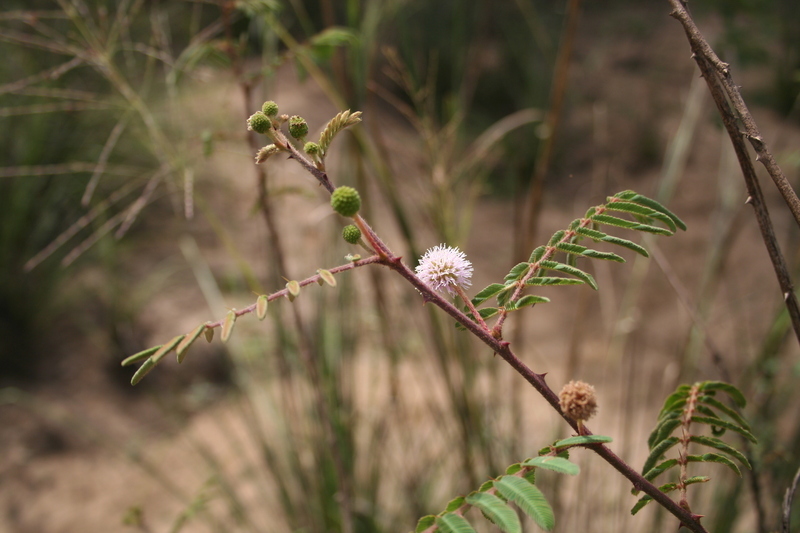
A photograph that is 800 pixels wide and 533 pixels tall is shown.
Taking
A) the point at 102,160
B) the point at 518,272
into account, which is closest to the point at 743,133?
the point at 518,272

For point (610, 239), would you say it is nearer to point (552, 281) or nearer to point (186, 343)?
point (552, 281)

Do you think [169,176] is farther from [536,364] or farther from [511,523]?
[536,364]

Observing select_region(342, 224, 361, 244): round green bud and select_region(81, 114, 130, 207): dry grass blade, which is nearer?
select_region(342, 224, 361, 244): round green bud

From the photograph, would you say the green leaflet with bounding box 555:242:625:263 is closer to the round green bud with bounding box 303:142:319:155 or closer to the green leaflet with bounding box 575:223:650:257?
the green leaflet with bounding box 575:223:650:257

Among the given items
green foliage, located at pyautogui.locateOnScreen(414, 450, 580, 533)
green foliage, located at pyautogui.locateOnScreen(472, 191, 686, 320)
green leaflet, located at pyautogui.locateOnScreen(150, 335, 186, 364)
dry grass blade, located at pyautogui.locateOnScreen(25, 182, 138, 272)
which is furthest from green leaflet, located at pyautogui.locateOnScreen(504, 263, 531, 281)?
dry grass blade, located at pyautogui.locateOnScreen(25, 182, 138, 272)

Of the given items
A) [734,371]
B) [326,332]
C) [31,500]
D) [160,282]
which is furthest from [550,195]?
[31,500]

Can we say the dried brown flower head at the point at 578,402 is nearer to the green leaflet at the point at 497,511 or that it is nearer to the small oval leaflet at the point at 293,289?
the green leaflet at the point at 497,511
